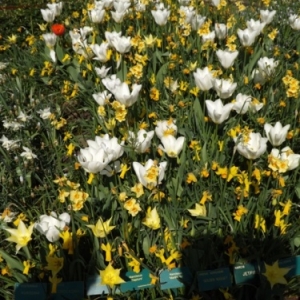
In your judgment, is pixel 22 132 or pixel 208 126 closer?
pixel 208 126

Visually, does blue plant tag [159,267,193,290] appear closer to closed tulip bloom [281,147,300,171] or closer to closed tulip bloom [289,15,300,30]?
closed tulip bloom [281,147,300,171]

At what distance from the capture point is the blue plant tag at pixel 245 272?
1.57 m

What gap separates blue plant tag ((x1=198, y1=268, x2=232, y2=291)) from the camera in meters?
1.53

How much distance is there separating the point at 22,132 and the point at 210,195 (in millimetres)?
1271

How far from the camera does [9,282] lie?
65.7 inches

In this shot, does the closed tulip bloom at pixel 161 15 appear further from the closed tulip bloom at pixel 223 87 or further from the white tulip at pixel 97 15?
the closed tulip bloom at pixel 223 87

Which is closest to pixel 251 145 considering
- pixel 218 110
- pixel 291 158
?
pixel 291 158

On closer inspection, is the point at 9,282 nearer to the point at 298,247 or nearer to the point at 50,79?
the point at 298,247

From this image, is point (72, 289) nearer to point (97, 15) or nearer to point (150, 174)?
point (150, 174)

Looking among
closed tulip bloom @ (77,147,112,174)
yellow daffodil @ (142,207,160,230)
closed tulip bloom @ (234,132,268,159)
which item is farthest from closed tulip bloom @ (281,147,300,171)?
closed tulip bloom @ (77,147,112,174)

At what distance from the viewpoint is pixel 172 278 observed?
5.12 feet

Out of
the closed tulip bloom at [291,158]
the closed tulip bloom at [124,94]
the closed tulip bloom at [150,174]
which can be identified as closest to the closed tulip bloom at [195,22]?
the closed tulip bloom at [124,94]

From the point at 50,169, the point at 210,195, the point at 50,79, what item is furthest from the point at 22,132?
the point at 210,195

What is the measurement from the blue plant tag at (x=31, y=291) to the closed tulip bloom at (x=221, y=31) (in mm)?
2263
